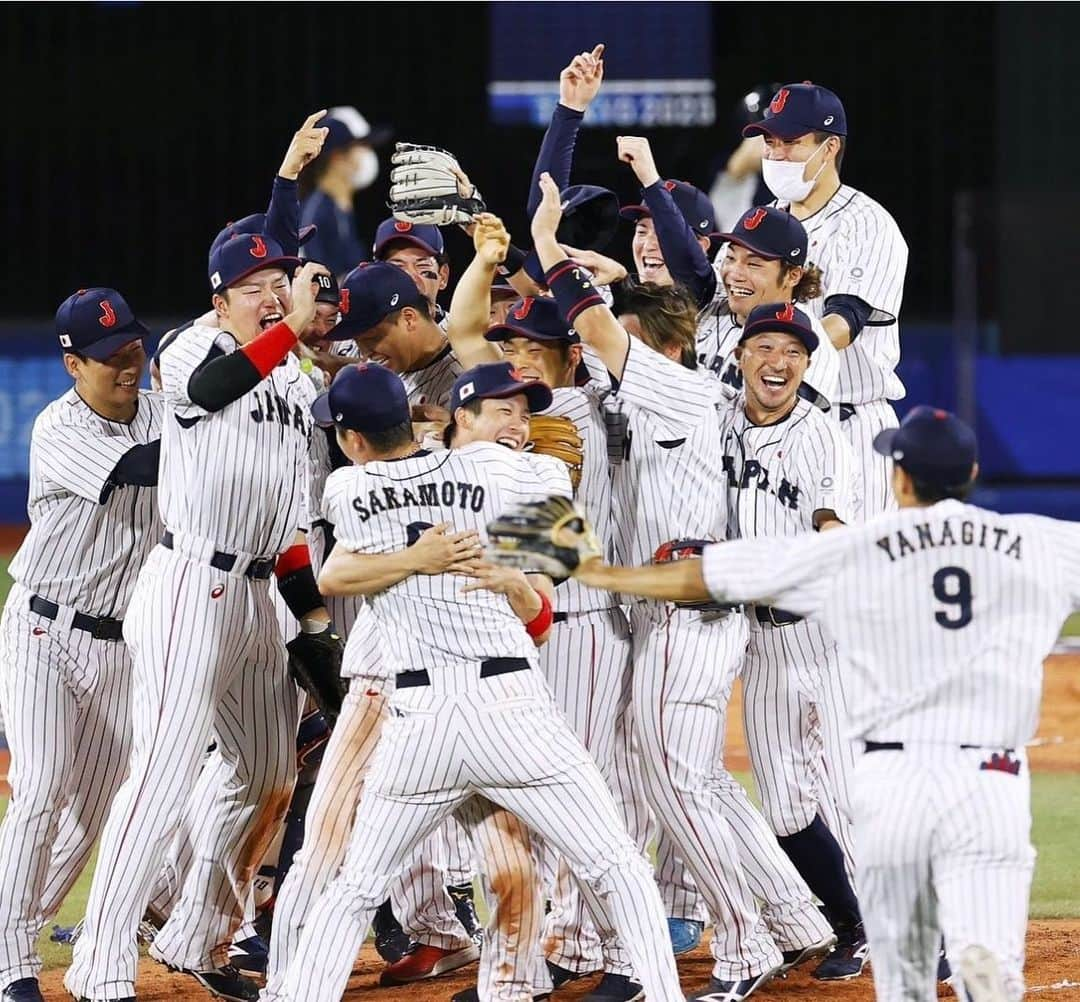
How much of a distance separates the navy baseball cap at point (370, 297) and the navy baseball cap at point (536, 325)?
36 cm

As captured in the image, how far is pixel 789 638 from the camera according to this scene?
542 cm

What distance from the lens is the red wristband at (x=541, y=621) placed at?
186 inches

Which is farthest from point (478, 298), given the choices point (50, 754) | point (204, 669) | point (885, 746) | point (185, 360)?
point (885, 746)

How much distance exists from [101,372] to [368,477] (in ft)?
4.15

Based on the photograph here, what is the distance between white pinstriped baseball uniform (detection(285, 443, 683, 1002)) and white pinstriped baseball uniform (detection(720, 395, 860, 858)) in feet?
3.27

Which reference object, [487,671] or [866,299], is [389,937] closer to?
[487,671]

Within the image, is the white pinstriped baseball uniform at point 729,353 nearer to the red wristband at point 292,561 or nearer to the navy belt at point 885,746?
the red wristband at point 292,561

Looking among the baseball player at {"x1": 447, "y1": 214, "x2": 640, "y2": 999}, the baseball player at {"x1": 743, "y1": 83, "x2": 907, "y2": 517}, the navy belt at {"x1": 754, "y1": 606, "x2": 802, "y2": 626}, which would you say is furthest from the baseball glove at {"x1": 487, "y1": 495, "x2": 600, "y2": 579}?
the baseball player at {"x1": 743, "y1": 83, "x2": 907, "y2": 517}

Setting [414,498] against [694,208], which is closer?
[414,498]

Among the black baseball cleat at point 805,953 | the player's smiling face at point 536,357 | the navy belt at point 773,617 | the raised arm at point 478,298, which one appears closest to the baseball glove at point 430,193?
the raised arm at point 478,298

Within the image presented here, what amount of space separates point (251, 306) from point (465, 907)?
78.7 inches

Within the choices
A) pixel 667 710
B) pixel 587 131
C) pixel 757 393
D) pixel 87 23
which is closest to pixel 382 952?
pixel 667 710

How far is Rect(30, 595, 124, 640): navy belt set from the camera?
17.7 ft

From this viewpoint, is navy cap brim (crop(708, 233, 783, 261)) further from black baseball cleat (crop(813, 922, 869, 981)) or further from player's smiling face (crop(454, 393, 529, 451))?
black baseball cleat (crop(813, 922, 869, 981))
